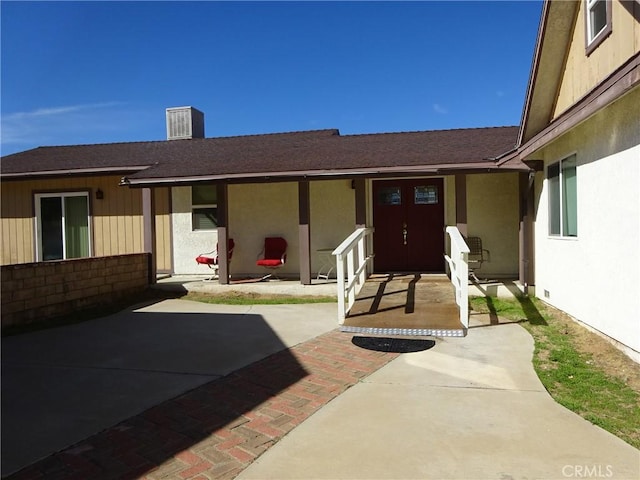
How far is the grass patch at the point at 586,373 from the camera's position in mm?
3713

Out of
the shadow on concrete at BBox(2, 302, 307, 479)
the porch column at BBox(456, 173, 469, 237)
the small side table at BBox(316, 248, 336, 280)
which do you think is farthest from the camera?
the small side table at BBox(316, 248, 336, 280)

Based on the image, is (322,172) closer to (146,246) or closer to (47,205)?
(146,246)

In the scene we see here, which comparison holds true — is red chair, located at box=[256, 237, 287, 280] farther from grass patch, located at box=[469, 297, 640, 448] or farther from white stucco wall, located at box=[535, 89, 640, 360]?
white stucco wall, located at box=[535, 89, 640, 360]

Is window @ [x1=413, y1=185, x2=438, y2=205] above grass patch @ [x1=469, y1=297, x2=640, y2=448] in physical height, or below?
above

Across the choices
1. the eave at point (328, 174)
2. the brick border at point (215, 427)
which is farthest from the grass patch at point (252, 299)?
the brick border at point (215, 427)

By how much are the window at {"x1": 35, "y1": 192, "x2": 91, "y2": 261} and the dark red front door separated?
8.43 metres

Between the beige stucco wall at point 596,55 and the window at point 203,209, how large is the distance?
27.8 feet

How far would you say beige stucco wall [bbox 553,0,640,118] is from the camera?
511cm

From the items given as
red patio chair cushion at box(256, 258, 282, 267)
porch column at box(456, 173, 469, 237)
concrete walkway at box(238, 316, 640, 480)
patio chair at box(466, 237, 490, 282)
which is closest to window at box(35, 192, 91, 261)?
red patio chair cushion at box(256, 258, 282, 267)

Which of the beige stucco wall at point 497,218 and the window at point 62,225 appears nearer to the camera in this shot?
the beige stucco wall at point 497,218

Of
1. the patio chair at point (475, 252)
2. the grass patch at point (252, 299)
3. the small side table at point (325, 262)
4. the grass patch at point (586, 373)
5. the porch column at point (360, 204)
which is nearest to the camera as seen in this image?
the grass patch at point (586, 373)

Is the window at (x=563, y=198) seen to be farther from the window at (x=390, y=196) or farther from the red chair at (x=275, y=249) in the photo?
the red chair at (x=275, y=249)

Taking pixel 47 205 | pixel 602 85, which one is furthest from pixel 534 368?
pixel 47 205

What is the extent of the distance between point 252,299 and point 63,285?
3570 millimetres
